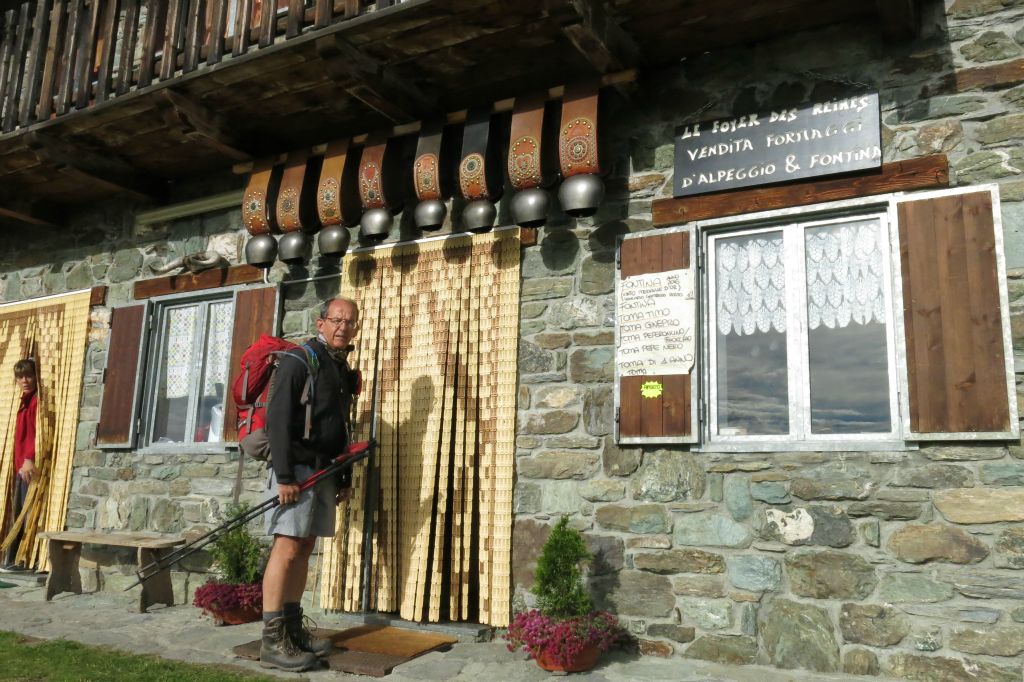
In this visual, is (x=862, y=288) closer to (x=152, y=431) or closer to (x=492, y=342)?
(x=492, y=342)

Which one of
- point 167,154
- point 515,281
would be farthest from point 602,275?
point 167,154

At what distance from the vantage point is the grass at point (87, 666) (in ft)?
14.2

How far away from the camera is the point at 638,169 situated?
561 centimetres

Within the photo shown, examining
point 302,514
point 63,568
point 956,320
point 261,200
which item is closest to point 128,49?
point 261,200

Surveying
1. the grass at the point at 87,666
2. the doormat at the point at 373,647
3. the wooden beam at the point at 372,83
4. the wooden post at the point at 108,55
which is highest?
the wooden post at the point at 108,55

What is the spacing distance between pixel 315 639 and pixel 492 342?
88.3 inches

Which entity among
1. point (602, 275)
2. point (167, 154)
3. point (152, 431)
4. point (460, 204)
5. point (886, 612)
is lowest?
point (886, 612)

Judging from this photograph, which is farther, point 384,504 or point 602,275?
point 384,504

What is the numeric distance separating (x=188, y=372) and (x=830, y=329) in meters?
5.60

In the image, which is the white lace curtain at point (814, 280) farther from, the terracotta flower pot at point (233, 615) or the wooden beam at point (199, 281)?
the wooden beam at point (199, 281)

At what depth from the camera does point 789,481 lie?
4.73 meters

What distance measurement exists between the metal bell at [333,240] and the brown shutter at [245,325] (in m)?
0.85

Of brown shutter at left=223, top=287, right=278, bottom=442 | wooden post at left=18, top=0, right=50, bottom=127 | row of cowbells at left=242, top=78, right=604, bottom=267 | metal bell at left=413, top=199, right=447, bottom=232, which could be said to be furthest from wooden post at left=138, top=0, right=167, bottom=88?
metal bell at left=413, top=199, right=447, bottom=232

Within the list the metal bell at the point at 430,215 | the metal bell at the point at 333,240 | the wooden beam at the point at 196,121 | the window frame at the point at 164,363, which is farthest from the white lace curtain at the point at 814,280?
the window frame at the point at 164,363
